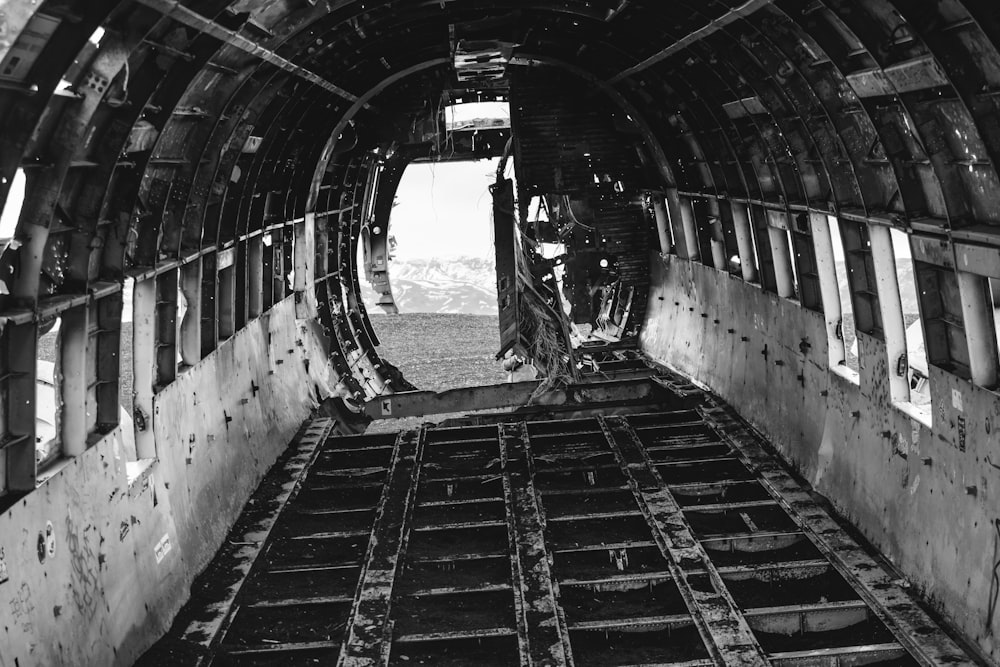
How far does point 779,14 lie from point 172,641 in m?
6.11

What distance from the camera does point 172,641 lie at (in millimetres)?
7621

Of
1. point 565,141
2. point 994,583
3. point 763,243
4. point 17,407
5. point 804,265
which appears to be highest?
point 565,141

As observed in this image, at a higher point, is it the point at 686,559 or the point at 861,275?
the point at 861,275

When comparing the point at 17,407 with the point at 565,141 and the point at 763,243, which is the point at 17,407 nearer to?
the point at 763,243

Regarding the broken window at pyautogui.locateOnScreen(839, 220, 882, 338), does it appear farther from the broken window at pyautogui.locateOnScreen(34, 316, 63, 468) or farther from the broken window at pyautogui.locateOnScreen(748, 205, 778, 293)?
the broken window at pyautogui.locateOnScreen(34, 316, 63, 468)

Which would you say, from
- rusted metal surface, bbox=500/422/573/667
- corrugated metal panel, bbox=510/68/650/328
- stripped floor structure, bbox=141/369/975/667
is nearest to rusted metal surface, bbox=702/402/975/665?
stripped floor structure, bbox=141/369/975/667

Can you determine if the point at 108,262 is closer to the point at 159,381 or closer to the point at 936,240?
the point at 159,381

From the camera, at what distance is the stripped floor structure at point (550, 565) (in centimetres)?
738

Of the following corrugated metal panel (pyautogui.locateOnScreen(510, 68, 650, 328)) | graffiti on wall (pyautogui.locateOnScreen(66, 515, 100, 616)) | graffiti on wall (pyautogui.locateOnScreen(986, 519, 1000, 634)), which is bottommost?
graffiti on wall (pyautogui.locateOnScreen(986, 519, 1000, 634))

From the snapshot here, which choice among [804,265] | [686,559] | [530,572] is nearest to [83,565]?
[530,572]

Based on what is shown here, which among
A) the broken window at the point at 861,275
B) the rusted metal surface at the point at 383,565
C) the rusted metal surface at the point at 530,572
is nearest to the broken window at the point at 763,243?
the broken window at the point at 861,275

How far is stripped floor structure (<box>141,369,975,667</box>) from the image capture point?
7379 millimetres

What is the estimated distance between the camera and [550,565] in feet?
28.5

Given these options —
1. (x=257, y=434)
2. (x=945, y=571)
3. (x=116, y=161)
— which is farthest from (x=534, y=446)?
(x=116, y=161)
